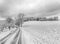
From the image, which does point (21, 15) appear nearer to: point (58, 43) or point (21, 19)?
point (21, 19)

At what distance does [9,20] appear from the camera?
2483 inches

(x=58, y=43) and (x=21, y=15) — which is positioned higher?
(x=21, y=15)

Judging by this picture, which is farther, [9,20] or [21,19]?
[9,20]

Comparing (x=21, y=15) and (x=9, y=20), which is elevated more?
(x=21, y=15)

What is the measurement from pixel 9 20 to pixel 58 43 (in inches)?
2635

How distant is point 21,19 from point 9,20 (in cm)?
1853

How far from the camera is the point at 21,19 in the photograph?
58.7 metres

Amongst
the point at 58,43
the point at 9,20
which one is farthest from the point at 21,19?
the point at 58,43

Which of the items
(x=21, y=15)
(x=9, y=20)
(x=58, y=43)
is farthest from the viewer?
(x=9, y=20)

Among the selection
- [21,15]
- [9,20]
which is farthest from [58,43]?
[9,20]

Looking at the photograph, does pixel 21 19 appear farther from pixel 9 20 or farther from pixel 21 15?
pixel 9 20

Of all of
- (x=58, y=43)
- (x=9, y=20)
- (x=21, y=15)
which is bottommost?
(x=58, y=43)

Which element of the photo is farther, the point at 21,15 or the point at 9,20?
the point at 9,20

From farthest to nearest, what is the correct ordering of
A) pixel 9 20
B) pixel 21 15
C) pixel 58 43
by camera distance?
pixel 9 20 → pixel 21 15 → pixel 58 43
